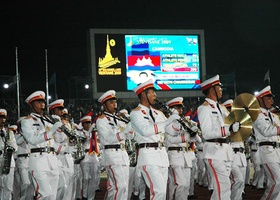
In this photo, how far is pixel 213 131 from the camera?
31.9ft

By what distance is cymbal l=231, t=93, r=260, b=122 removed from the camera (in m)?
10.2

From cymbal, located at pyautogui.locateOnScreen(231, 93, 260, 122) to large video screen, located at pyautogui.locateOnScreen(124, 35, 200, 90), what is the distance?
23782 mm

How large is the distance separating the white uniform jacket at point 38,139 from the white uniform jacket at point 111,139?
1.41m

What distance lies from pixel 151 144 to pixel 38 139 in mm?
1925

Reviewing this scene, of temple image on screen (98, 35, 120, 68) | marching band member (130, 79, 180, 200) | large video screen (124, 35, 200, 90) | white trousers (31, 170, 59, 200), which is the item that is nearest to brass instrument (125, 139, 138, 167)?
white trousers (31, 170, 59, 200)

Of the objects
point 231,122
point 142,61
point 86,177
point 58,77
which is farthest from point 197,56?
point 231,122

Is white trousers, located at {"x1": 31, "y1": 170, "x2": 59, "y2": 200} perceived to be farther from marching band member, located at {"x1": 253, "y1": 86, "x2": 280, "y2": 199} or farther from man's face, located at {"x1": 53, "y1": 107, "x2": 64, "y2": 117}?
marching band member, located at {"x1": 253, "y1": 86, "x2": 280, "y2": 199}

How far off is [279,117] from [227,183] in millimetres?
2945

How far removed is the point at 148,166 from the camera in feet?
31.7

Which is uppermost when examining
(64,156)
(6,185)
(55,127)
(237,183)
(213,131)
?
(55,127)

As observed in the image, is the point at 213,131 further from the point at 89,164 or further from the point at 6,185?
the point at 89,164

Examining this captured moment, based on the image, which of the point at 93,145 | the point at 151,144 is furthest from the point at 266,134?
the point at 93,145

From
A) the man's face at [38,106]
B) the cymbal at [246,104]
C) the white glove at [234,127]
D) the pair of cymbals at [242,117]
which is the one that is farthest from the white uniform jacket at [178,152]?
the white glove at [234,127]

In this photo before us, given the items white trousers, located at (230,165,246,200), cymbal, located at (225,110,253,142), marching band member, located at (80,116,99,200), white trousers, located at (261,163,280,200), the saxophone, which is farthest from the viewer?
marching band member, located at (80,116,99,200)
